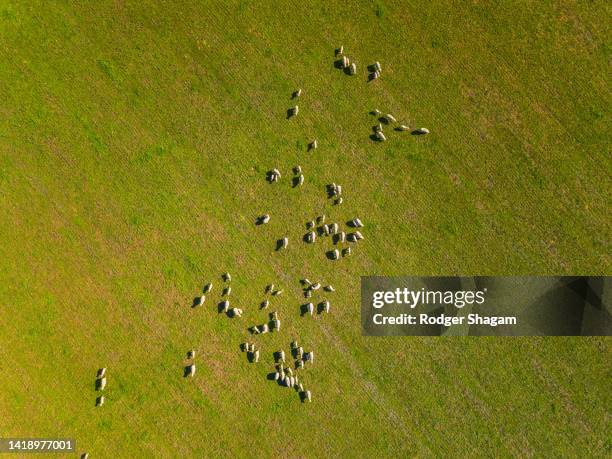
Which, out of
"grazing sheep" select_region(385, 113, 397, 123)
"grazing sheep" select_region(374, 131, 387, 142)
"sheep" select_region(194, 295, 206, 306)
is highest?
"grazing sheep" select_region(385, 113, 397, 123)

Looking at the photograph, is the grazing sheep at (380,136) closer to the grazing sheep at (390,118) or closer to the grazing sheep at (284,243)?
the grazing sheep at (390,118)

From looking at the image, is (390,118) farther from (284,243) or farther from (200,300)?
(200,300)

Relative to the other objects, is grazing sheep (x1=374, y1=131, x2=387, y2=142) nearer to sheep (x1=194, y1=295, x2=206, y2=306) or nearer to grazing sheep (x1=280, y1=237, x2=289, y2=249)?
grazing sheep (x1=280, y1=237, x2=289, y2=249)

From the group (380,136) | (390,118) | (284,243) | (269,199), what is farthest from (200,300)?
(390,118)

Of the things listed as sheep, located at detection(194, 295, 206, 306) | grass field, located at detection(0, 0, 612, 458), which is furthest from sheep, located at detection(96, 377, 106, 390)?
sheep, located at detection(194, 295, 206, 306)

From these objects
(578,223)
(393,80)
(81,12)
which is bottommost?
(578,223)

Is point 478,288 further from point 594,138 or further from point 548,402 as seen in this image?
point 594,138

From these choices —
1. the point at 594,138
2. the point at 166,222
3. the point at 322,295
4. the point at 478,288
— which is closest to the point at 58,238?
the point at 166,222

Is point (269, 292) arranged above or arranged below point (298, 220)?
below
